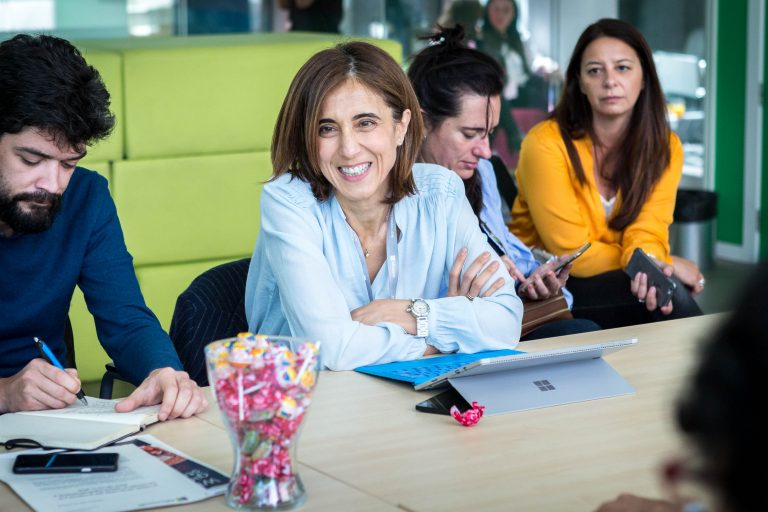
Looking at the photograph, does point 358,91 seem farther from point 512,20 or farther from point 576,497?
point 512,20

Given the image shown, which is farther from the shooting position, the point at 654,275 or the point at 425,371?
the point at 654,275

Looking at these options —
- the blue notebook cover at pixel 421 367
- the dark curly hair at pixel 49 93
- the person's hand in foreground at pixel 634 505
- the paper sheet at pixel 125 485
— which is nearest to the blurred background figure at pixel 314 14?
the dark curly hair at pixel 49 93

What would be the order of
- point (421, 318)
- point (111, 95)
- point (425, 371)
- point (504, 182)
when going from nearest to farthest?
point (425, 371)
point (421, 318)
point (111, 95)
point (504, 182)

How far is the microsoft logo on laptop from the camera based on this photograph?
1.87m

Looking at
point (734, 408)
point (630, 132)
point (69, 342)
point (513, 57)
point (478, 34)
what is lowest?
point (69, 342)

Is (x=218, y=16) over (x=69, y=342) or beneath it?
over

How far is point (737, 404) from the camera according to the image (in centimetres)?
75

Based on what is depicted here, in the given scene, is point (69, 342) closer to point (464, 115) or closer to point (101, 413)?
Answer: point (101, 413)

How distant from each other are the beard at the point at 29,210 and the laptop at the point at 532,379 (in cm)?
73

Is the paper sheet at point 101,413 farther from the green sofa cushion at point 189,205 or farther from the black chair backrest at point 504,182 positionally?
the black chair backrest at point 504,182

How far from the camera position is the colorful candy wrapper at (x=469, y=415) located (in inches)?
67.5

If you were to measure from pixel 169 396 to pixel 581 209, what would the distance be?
2.00 metres

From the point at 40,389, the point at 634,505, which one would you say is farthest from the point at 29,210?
the point at 634,505

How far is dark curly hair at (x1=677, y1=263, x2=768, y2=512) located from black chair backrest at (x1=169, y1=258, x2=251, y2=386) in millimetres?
1637
